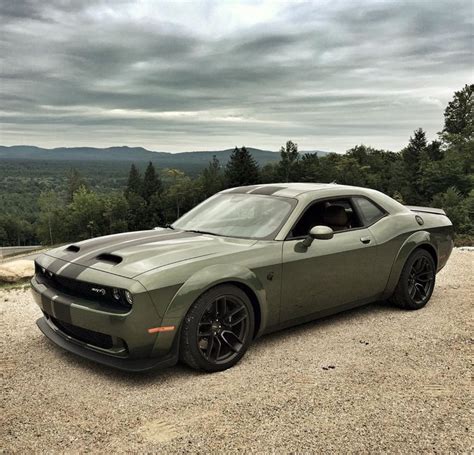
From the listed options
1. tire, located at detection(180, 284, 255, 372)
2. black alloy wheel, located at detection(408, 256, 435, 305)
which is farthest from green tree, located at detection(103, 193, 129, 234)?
tire, located at detection(180, 284, 255, 372)

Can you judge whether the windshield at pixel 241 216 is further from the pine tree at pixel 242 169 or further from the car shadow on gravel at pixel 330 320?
the pine tree at pixel 242 169

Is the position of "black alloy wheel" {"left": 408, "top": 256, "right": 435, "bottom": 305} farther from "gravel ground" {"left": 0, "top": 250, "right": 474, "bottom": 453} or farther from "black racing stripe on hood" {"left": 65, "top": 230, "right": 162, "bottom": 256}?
"black racing stripe on hood" {"left": 65, "top": 230, "right": 162, "bottom": 256}

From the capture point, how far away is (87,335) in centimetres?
390

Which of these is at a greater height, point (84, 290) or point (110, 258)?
point (110, 258)

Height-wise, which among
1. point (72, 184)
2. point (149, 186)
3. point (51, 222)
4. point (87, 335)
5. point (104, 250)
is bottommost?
point (51, 222)

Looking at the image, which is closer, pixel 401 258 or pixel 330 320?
pixel 330 320

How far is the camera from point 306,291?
461 centimetres

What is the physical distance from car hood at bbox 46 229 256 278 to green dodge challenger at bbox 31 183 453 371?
0.04 feet

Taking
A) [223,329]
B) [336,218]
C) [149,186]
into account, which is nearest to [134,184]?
[149,186]

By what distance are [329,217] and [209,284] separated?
6.14 feet

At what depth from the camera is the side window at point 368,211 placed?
5426mm

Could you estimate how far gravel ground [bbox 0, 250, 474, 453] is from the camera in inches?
118

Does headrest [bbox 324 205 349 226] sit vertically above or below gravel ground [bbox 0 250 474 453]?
above

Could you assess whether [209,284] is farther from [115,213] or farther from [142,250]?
[115,213]
